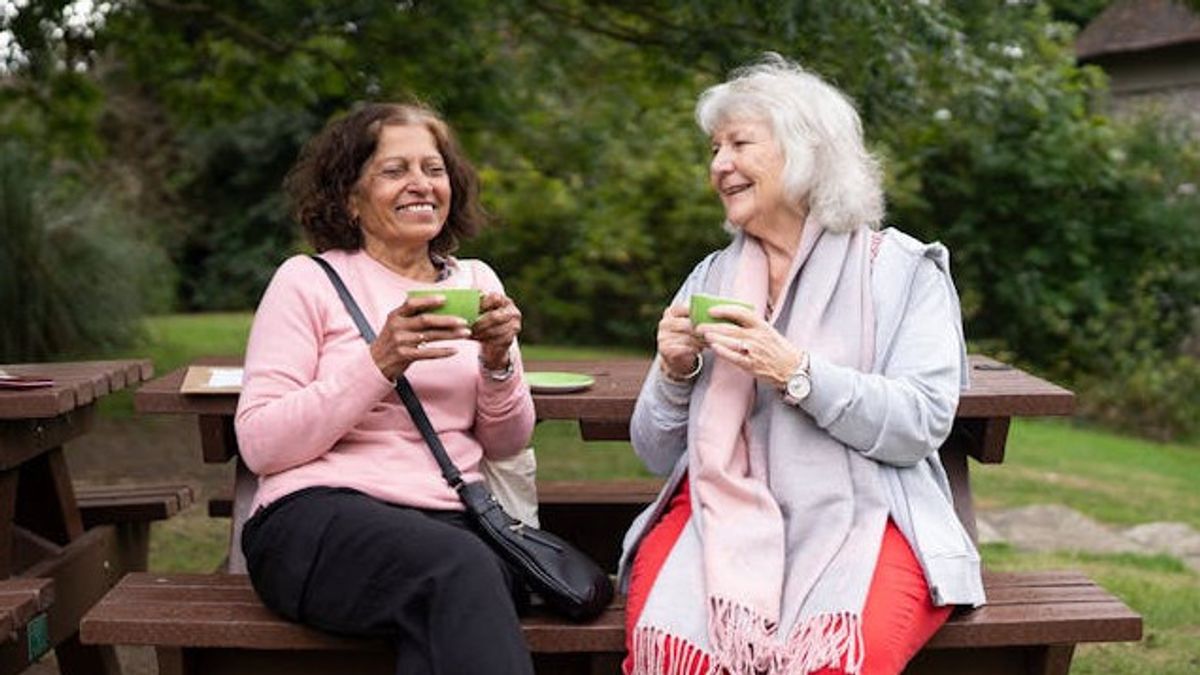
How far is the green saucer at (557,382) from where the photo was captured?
163 inches

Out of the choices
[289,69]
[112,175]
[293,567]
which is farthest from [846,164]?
[112,175]

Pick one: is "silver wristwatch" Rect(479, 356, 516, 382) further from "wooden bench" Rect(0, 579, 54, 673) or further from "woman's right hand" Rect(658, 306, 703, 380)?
"wooden bench" Rect(0, 579, 54, 673)

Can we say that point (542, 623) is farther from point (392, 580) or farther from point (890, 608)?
point (890, 608)

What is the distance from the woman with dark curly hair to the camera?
301 centimetres

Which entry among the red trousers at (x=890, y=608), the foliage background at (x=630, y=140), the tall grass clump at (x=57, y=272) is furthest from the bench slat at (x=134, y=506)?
the tall grass clump at (x=57, y=272)

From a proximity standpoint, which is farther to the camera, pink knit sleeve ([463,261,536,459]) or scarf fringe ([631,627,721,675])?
pink knit sleeve ([463,261,536,459])

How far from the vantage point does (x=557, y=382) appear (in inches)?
166

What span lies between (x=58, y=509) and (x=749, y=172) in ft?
7.91

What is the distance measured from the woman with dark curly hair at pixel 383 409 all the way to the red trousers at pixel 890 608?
10.4 inches

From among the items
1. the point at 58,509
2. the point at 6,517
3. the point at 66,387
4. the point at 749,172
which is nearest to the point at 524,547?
the point at 749,172

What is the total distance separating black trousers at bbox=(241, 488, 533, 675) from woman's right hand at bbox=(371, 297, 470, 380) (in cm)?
29

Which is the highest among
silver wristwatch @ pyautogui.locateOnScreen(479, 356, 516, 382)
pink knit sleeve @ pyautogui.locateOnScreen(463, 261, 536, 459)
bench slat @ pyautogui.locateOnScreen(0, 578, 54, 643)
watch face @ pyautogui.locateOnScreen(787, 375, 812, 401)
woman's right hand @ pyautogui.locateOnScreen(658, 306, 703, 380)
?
woman's right hand @ pyautogui.locateOnScreen(658, 306, 703, 380)

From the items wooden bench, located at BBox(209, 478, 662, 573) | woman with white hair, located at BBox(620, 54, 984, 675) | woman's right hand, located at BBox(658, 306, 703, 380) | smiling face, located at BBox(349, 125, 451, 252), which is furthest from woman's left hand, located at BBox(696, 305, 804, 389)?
wooden bench, located at BBox(209, 478, 662, 573)

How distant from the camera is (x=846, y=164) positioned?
332cm
